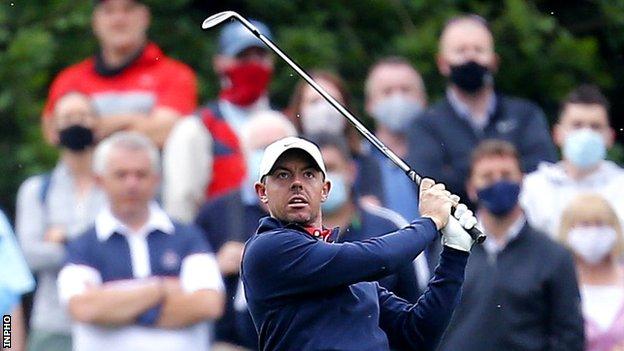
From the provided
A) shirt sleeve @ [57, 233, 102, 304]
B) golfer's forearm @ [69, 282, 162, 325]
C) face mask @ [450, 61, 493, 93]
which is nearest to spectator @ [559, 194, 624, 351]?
face mask @ [450, 61, 493, 93]

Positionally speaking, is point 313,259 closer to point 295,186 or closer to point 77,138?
point 295,186

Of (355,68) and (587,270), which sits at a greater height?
(587,270)

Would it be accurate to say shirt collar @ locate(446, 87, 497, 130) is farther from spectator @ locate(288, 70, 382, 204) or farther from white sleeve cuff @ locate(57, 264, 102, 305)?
white sleeve cuff @ locate(57, 264, 102, 305)

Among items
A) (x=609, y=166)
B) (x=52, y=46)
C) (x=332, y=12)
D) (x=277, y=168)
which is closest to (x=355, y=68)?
(x=332, y=12)

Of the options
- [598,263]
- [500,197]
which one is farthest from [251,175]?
[598,263]

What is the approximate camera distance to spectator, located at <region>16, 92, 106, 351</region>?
1227 centimetres

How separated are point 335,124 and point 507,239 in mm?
1584

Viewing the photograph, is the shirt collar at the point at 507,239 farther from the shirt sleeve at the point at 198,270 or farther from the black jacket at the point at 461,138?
the shirt sleeve at the point at 198,270

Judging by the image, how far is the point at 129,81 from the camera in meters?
12.9

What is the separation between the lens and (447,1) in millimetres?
15070

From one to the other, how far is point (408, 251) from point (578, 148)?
13.3 feet

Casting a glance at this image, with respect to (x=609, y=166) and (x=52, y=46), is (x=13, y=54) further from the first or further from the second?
(x=609, y=166)

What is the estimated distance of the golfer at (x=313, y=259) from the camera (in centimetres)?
827

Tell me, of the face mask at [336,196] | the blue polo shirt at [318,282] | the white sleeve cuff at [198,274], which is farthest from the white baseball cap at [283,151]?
the white sleeve cuff at [198,274]
